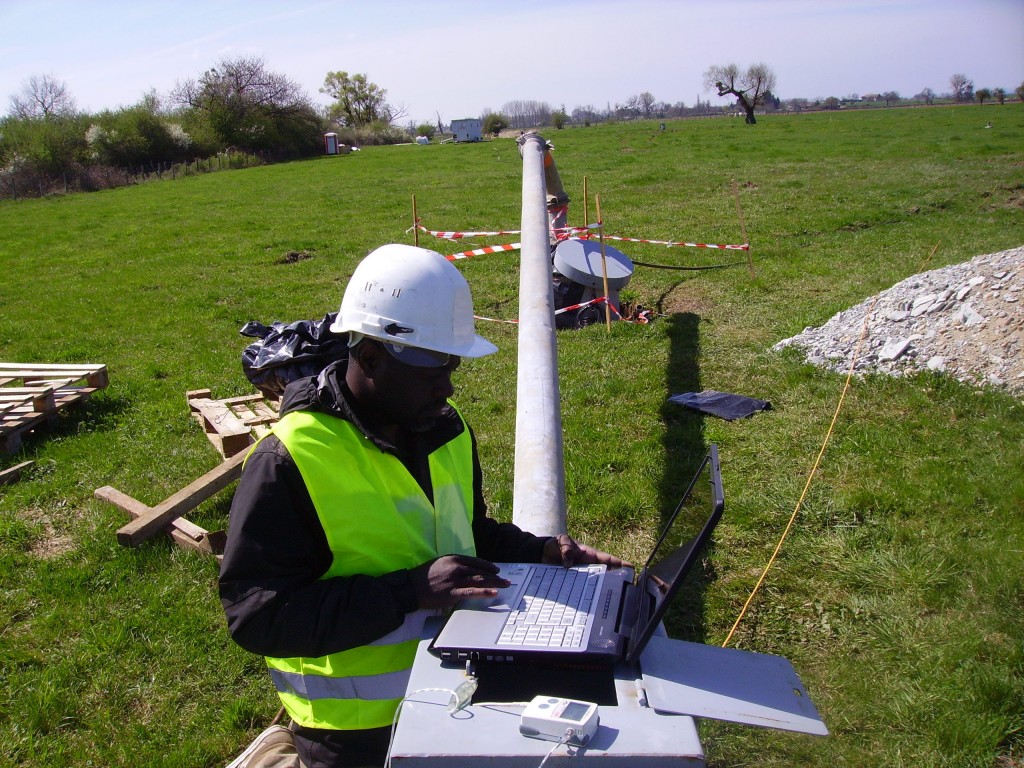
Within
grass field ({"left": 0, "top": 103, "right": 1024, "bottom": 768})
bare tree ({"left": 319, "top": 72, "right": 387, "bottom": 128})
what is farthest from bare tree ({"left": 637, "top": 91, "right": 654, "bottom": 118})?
grass field ({"left": 0, "top": 103, "right": 1024, "bottom": 768})

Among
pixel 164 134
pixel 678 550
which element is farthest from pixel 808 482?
pixel 164 134

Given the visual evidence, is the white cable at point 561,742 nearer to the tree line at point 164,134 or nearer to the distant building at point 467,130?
the tree line at point 164,134

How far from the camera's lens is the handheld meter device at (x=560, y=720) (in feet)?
5.58

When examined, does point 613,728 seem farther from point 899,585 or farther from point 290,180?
point 290,180

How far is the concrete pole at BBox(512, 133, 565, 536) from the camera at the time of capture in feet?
12.5

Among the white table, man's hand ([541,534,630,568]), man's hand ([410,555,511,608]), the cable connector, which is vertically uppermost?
man's hand ([410,555,511,608])

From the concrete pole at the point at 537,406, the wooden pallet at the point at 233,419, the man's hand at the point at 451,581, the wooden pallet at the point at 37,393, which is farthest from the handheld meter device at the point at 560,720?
the wooden pallet at the point at 37,393

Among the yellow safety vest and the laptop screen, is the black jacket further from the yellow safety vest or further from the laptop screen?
the laptop screen

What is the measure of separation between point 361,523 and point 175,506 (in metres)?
3.42

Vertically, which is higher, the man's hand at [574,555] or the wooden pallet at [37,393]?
the man's hand at [574,555]

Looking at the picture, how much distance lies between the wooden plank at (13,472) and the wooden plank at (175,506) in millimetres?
1714

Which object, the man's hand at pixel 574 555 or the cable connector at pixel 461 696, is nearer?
the cable connector at pixel 461 696

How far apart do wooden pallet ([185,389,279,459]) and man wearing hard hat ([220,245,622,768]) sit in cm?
363

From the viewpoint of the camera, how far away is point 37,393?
7270 millimetres
